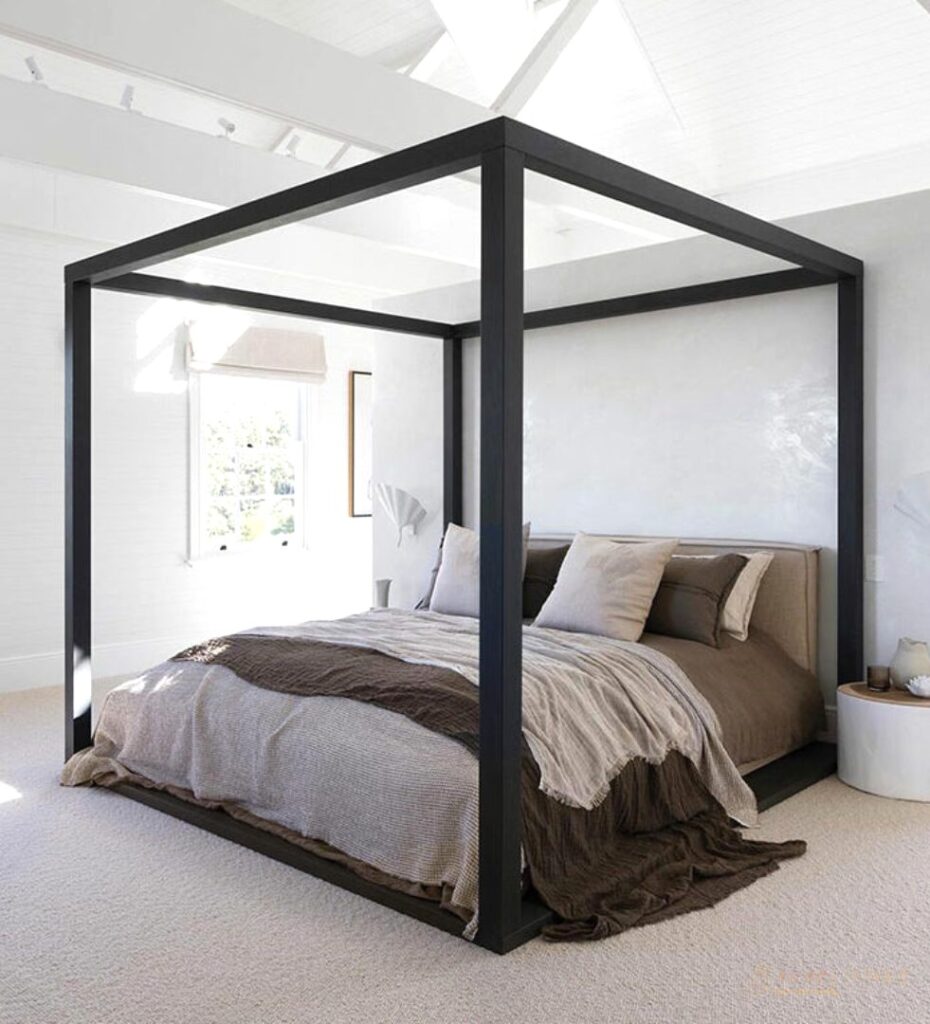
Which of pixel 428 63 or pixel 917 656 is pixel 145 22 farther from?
pixel 917 656

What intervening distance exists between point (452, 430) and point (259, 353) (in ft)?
6.00

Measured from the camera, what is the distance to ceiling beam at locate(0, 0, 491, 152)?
3539mm

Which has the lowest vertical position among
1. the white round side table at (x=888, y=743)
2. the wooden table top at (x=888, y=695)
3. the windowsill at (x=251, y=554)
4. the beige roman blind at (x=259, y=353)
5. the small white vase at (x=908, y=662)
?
the white round side table at (x=888, y=743)

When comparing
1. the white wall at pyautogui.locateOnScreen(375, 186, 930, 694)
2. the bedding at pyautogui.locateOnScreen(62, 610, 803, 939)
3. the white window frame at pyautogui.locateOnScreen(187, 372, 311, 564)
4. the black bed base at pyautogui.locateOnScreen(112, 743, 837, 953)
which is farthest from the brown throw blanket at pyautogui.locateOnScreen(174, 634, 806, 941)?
the white window frame at pyautogui.locateOnScreen(187, 372, 311, 564)

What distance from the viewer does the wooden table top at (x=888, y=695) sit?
3.81 meters

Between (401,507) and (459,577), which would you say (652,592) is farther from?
(401,507)

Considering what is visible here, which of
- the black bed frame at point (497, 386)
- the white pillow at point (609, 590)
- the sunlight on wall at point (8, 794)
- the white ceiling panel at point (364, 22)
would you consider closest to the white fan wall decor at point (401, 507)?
the black bed frame at point (497, 386)

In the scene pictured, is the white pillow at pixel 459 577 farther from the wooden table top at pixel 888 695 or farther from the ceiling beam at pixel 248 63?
the ceiling beam at pixel 248 63

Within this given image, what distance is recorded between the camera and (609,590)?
4.22m

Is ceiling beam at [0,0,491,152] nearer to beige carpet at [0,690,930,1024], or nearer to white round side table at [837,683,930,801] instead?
beige carpet at [0,690,930,1024]

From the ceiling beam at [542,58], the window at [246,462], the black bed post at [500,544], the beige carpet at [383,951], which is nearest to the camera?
the beige carpet at [383,951]

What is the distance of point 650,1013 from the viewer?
2.35 metres

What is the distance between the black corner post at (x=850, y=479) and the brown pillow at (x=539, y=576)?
1262mm

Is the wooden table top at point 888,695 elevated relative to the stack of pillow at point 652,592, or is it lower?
lower
